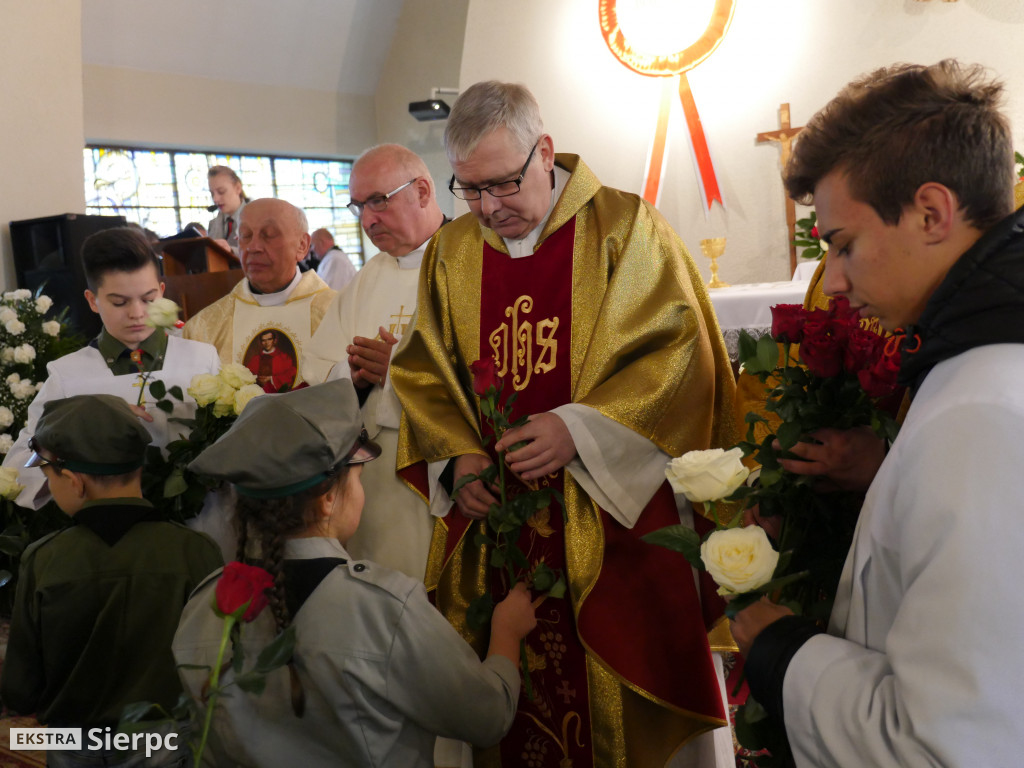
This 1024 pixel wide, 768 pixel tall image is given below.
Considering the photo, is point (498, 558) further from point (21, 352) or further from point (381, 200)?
point (21, 352)

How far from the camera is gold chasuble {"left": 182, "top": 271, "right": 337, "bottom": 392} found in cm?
421

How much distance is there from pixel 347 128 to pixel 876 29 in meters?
8.80

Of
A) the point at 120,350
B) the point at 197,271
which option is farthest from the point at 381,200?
the point at 197,271

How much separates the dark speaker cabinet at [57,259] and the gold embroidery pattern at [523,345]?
505 centimetres

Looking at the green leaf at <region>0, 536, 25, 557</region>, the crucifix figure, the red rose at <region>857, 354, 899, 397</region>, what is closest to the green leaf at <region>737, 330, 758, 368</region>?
the red rose at <region>857, 354, 899, 397</region>

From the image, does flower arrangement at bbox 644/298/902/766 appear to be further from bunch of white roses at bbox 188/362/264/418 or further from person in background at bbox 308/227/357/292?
person in background at bbox 308/227/357/292

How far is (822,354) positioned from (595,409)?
802mm

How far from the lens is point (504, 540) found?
2482mm

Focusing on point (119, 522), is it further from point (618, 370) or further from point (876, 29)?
point (876, 29)

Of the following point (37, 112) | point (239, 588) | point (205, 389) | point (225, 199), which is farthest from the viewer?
point (225, 199)

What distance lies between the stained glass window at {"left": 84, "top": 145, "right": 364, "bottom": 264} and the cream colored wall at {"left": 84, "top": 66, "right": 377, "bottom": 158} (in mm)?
205

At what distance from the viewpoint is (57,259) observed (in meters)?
6.62

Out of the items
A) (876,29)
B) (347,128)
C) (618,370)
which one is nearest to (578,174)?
(618,370)

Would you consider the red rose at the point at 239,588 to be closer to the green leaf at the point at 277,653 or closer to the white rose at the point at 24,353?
the green leaf at the point at 277,653
